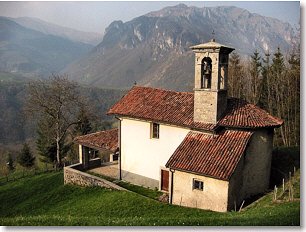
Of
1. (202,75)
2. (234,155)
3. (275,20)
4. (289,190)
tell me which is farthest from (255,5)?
(289,190)

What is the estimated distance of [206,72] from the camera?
14.1m

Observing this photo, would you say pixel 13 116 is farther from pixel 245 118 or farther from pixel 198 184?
pixel 245 118

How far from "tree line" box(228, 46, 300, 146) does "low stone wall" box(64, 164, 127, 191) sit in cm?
1127

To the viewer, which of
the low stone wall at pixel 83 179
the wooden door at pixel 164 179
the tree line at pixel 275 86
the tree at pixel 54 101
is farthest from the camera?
the tree at pixel 54 101

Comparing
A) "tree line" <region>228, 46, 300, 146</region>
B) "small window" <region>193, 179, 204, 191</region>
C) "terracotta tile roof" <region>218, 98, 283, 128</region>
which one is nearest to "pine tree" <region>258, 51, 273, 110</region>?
"tree line" <region>228, 46, 300, 146</region>

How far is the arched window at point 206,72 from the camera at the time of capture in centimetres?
1406

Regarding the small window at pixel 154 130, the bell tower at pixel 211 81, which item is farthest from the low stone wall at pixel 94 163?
the bell tower at pixel 211 81

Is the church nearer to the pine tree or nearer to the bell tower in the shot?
the bell tower

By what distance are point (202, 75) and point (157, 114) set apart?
273 cm

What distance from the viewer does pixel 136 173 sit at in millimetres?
16469

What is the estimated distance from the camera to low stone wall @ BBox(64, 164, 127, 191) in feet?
52.4

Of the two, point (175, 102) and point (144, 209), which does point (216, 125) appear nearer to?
point (175, 102)

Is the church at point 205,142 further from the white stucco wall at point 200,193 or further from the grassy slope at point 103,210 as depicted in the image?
the grassy slope at point 103,210

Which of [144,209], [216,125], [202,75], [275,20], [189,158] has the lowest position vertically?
[144,209]
